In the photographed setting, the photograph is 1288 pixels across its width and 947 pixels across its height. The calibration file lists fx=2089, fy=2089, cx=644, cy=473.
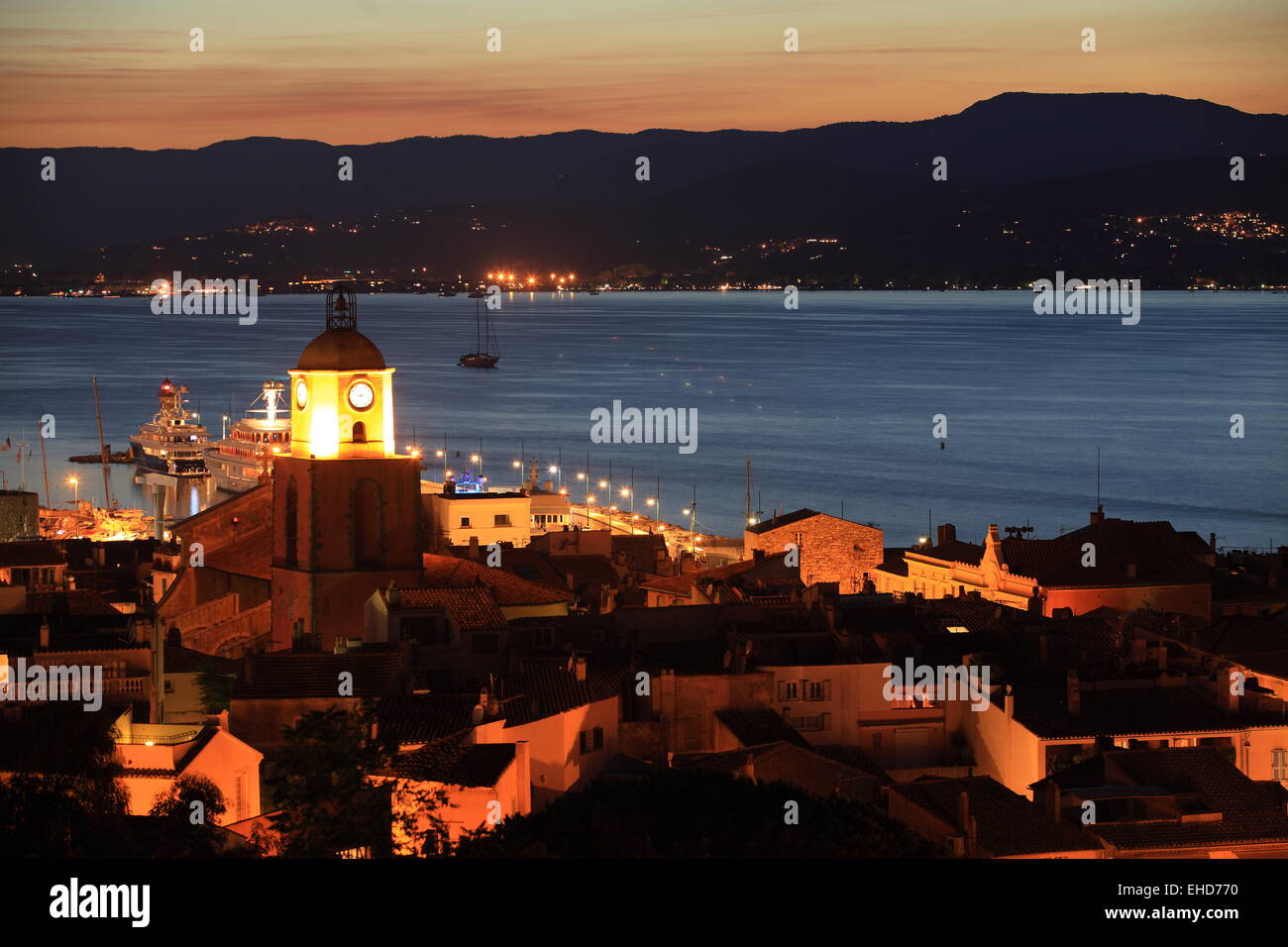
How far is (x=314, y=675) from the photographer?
1498cm

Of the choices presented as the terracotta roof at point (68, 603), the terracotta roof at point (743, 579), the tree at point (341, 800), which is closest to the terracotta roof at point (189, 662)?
the terracotta roof at point (68, 603)

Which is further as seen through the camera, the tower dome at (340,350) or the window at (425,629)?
the tower dome at (340,350)

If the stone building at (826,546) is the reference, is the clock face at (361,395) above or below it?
above

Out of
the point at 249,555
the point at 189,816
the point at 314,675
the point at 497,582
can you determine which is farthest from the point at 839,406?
the point at 189,816

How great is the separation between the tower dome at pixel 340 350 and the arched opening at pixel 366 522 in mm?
1139

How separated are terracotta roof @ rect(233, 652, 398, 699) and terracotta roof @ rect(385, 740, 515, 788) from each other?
197cm

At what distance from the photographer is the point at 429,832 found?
1049 centimetres

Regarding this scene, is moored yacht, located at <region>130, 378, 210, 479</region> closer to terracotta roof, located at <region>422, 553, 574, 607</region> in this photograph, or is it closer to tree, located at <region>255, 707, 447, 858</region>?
terracotta roof, located at <region>422, 553, 574, 607</region>

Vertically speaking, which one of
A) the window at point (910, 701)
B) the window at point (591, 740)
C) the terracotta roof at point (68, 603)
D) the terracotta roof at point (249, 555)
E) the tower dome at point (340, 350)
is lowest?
the window at point (910, 701)

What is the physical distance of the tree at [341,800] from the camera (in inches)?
398

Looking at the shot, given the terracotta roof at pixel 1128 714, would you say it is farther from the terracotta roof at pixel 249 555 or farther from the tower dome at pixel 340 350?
the terracotta roof at pixel 249 555

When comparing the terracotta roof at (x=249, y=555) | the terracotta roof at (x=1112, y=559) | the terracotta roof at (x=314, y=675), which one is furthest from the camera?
the terracotta roof at (x=1112, y=559)

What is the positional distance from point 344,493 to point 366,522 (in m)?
0.36

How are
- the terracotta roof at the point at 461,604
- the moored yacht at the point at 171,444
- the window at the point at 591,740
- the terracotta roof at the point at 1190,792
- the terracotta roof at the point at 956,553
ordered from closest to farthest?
the terracotta roof at the point at 1190,792 < the window at the point at 591,740 < the terracotta roof at the point at 461,604 < the terracotta roof at the point at 956,553 < the moored yacht at the point at 171,444
